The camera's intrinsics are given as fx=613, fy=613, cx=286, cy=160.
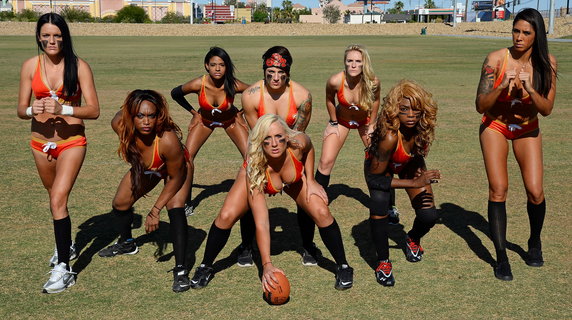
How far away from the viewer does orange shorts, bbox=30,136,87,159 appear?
591 cm

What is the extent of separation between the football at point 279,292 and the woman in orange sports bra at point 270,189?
17 centimetres

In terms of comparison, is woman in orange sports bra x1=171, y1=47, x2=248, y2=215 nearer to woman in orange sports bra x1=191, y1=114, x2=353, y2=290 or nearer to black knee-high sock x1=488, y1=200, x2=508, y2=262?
woman in orange sports bra x1=191, y1=114, x2=353, y2=290

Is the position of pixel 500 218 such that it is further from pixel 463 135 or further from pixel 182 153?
pixel 463 135

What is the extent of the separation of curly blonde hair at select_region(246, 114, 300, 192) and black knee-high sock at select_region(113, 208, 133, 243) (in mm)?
1621

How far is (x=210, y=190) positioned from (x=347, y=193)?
82.0 inches

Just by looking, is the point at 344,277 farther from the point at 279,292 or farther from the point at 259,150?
the point at 259,150

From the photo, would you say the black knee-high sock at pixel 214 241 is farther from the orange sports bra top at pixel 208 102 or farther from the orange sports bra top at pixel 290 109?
the orange sports bra top at pixel 208 102

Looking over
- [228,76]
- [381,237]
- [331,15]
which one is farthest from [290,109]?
[331,15]

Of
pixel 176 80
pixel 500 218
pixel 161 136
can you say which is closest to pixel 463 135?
pixel 500 218

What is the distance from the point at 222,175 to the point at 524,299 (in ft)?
18.9

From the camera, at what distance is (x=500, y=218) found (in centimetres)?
623

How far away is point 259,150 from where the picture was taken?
557 cm

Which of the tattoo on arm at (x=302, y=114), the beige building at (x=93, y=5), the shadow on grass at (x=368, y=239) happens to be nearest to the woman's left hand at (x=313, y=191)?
the shadow on grass at (x=368, y=239)

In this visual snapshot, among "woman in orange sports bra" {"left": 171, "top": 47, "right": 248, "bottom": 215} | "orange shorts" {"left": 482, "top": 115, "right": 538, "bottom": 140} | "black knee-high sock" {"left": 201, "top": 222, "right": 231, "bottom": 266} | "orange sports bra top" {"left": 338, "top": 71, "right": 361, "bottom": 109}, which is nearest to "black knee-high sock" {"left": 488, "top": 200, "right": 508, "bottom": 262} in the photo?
"orange shorts" {"left": 482, "top": 115, "right": 538, "bottom": 140}
